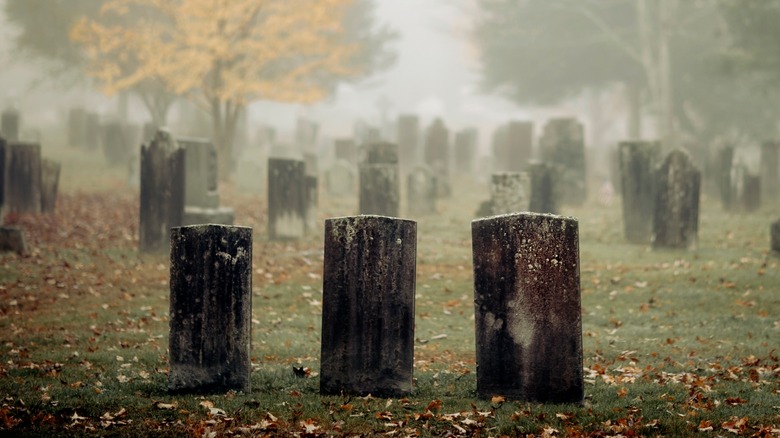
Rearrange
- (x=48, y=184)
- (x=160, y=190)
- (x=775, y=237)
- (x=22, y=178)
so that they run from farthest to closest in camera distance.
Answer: (x=48, y=184) → (x=22, y=178) → (x=160, y=190) → (x=775, y=237)

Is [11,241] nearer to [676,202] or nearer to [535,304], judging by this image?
[535,304]

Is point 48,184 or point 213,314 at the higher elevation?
point 48,184

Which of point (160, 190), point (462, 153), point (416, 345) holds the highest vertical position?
point (462, 153)

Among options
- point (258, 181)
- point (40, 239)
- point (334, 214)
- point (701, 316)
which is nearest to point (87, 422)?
point (701, 316)

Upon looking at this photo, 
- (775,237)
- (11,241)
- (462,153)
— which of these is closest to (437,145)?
(462,153)

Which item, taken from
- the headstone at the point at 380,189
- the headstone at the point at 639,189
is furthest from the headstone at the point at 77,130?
the headstone at the point at 639,189

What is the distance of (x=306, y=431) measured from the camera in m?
6.90

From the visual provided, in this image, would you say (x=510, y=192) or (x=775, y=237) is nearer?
(x=775, y=237)

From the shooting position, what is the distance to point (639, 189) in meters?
18.9

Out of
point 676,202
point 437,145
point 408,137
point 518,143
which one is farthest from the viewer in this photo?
point 408,137

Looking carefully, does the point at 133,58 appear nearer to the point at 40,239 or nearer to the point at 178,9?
the point at 178,9

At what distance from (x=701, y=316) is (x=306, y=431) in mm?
6910

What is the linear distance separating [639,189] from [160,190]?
9153 millimetres

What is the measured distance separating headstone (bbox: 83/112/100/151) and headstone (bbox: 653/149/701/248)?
83.1 ft
